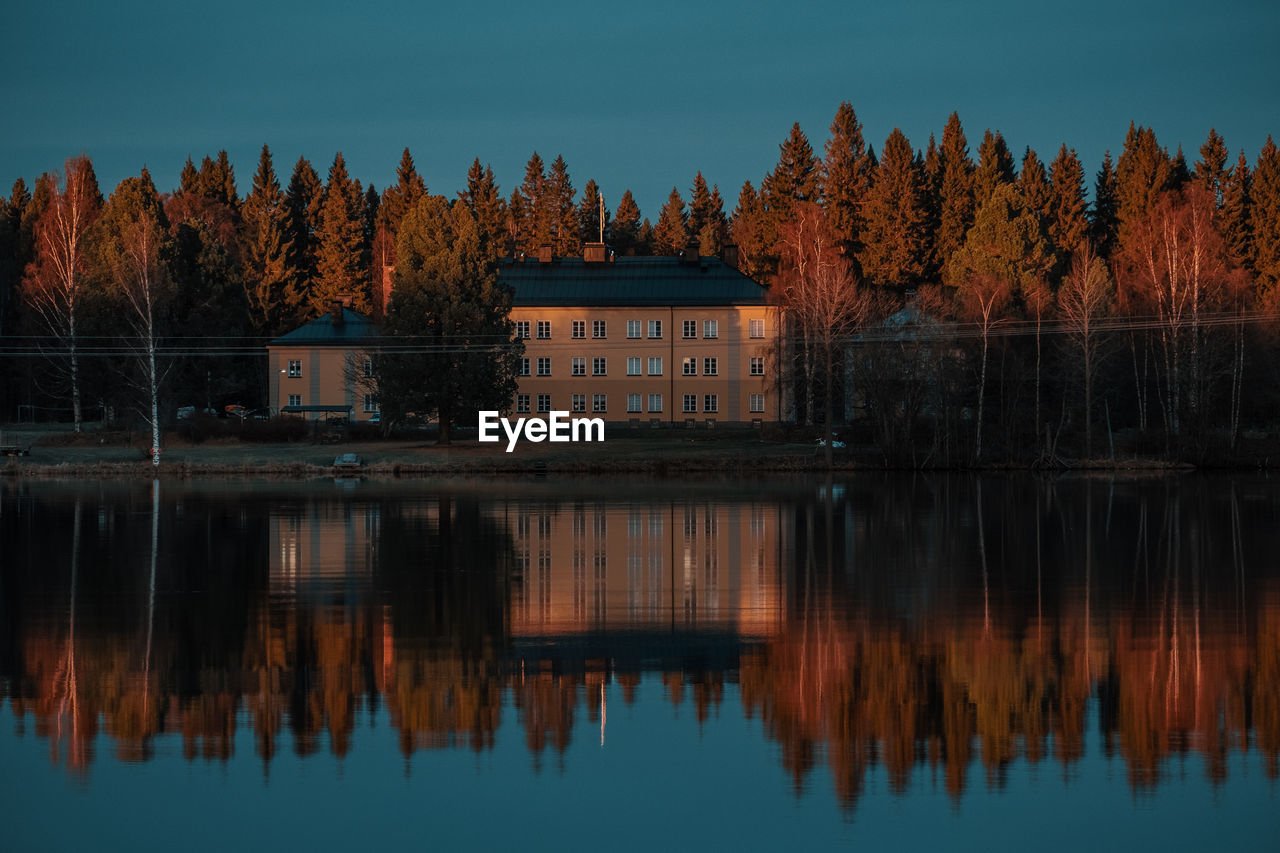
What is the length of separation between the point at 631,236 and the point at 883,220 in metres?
35.2

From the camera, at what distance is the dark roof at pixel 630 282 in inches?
3696

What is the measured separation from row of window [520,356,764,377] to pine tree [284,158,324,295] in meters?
35.0

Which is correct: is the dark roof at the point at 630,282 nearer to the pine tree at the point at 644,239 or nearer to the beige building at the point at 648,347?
the beige building at the point at 648,347

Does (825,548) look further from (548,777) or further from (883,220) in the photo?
(883,220)

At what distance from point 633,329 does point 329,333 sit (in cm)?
2079

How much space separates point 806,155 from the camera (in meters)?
115

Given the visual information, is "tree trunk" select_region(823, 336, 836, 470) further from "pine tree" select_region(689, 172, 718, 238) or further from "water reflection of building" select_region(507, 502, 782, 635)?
"pine tree" select_region(689, 172, 718, 238)

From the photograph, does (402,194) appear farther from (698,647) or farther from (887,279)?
(698,647)

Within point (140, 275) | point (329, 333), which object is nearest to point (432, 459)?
point (140, 275)

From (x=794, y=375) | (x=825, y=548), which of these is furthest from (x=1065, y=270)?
(x=825, y=548)

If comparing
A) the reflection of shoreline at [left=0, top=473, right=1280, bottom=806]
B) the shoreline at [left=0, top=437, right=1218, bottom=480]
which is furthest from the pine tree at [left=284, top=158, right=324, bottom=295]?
the reflection of shoreline at [left=0, top=473, right=1280, bottom=806]

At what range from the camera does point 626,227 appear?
143000 mm

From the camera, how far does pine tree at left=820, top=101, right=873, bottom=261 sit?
110125mm

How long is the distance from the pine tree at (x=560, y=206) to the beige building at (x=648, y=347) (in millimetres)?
34761
